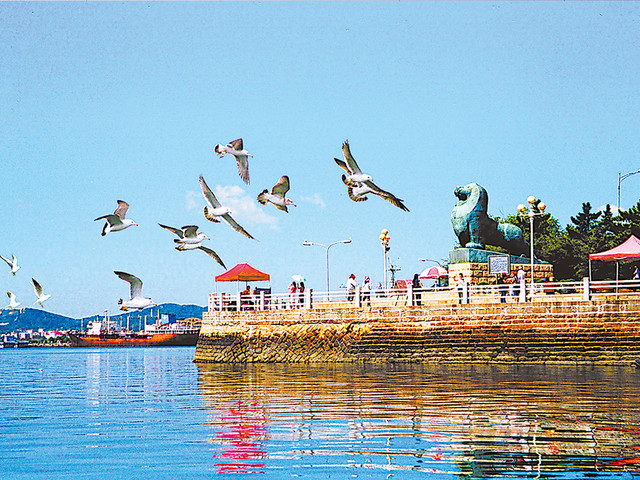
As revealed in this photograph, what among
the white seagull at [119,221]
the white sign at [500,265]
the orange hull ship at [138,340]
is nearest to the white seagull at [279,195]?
the white seagull at [119,221]

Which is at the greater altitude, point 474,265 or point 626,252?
point 626,252

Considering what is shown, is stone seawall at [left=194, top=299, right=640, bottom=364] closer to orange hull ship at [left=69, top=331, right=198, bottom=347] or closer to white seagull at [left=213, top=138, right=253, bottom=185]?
white seagull at [left=213, top=138, right=253, bottom=185]

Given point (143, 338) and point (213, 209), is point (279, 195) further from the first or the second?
point (143, 338)

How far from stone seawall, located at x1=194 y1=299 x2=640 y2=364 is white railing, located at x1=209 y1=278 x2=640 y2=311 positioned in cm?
34

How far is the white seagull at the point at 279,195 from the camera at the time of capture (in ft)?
59.2

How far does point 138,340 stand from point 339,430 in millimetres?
124698

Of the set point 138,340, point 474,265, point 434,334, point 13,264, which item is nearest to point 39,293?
point 13,264

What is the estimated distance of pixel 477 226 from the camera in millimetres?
40719

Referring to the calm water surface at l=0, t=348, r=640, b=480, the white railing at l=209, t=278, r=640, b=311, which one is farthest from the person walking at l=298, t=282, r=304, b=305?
the calm water surface at l=0, t=348, r=640, b=480

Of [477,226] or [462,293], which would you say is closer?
[462,293]

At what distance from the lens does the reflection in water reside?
34.4ft

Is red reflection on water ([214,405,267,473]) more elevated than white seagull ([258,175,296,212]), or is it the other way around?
white seagull ([258,175,296,212])

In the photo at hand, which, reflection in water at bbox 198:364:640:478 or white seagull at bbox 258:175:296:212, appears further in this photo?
white seagull at bbox 258:175:296:212

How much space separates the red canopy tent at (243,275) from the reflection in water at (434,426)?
17503 mm
